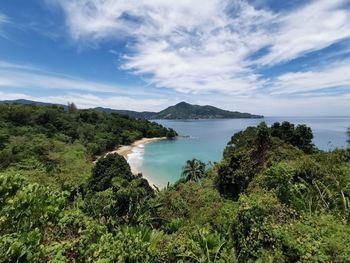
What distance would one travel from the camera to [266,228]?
761 cm

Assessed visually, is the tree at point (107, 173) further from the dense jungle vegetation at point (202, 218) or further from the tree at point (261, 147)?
the tree at point (261, 147)

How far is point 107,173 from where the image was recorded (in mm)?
30453

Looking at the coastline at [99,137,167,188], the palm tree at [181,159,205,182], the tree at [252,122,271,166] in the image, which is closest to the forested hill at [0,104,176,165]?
the coastline at [99,137,167,188]

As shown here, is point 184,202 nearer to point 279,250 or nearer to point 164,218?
point 164,218

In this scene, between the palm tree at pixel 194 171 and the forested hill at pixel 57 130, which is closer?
the palm tree at pixel 194 171

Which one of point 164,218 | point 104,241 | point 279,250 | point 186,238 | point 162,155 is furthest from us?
point 162,155

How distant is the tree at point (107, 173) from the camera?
28.8m

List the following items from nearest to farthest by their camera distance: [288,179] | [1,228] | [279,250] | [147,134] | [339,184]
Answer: [1,228], [279,250], [339,184], [288,179], [147,134]

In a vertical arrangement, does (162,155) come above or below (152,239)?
below

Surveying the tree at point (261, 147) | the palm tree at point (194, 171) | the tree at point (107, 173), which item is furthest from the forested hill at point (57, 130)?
the tree at point (261, 147)

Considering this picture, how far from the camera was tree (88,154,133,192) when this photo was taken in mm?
28797

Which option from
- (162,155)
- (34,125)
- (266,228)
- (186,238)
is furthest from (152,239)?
(34,125)

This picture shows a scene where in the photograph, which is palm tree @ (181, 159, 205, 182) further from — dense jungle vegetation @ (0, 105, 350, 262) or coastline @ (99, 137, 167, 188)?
coastline @ (99, 137, 167, 188)

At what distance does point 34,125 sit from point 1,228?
67414 millimetres
